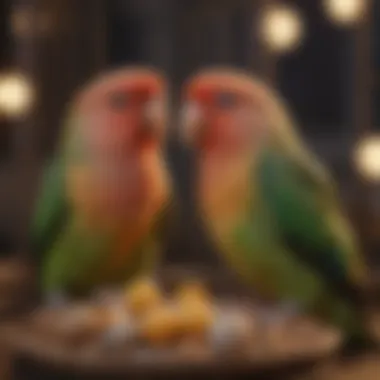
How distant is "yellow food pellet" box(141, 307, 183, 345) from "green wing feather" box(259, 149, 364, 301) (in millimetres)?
228

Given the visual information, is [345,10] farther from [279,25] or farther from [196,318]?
[196,318]

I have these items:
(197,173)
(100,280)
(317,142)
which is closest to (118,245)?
(100,280)

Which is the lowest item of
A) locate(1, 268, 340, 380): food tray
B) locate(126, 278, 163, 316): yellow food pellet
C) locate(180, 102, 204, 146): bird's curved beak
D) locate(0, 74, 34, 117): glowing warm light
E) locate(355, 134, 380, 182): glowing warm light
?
locate(1, 268, 340, 380): food tray

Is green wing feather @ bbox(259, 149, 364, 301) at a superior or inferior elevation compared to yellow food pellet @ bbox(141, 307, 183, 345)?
superior

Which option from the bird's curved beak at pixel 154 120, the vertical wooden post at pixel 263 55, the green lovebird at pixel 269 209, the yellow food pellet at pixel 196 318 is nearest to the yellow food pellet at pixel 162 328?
the yellow food pellet at pixel 196 318

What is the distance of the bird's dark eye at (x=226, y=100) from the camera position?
1.36 meters

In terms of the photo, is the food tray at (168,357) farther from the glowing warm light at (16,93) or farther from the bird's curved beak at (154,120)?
the glowing warm light at (16,93)

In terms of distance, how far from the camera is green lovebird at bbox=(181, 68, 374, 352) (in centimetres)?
135

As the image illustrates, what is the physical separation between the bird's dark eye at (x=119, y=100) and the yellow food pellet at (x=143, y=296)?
0.85 ft

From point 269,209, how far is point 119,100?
273 mm

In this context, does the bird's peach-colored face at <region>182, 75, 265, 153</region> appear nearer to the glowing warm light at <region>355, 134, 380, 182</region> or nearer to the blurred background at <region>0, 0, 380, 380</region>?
the blurred background at <region>0, 0, 380, 380</region>

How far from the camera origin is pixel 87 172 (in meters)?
1.40

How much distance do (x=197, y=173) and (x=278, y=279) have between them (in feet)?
0.64

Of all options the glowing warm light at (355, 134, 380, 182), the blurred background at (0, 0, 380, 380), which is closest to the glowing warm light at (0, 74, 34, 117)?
the blurred background at (0, 0, 380, 380)
